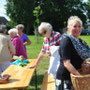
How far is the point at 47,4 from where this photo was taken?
37406 millimetres

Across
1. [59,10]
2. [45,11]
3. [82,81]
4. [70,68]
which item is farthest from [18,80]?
[59,10]

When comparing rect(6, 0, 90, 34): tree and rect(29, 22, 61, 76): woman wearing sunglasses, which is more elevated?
rect(6, 0, 90, 34): tree

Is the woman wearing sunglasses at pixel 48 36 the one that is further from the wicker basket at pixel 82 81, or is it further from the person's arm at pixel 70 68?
the wicker basket at pixel 82 81

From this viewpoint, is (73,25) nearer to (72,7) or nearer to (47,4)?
(47,4)

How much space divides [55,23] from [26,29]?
616 centimetres

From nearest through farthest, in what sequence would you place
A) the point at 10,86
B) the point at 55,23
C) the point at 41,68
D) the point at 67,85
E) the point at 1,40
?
the point at 67,85, the point at 10,86, the point at 1,40, the point at 41,68, the point at 55,23

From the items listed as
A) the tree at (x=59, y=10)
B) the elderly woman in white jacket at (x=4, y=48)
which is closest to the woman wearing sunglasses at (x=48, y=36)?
the elderly woman in white jacket at (x=4, y=48)

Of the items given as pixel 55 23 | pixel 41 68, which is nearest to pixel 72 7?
pixel 55 23

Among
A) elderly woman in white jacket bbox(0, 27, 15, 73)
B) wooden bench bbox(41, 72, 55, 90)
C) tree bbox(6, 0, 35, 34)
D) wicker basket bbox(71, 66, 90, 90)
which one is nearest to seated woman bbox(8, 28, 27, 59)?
elderly woman in white jacket bbox(0, 27, 15, 73)

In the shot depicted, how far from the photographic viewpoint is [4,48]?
4305 millimetres

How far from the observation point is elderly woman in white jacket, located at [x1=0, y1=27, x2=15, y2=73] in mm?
4238

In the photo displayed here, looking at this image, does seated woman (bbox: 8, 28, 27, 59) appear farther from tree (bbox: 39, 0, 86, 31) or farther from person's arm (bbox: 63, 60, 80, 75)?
tree (bbox: 39, 0, 86, 31)

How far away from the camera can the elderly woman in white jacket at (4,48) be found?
13.9 feet

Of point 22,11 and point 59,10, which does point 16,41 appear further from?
point 59,10
